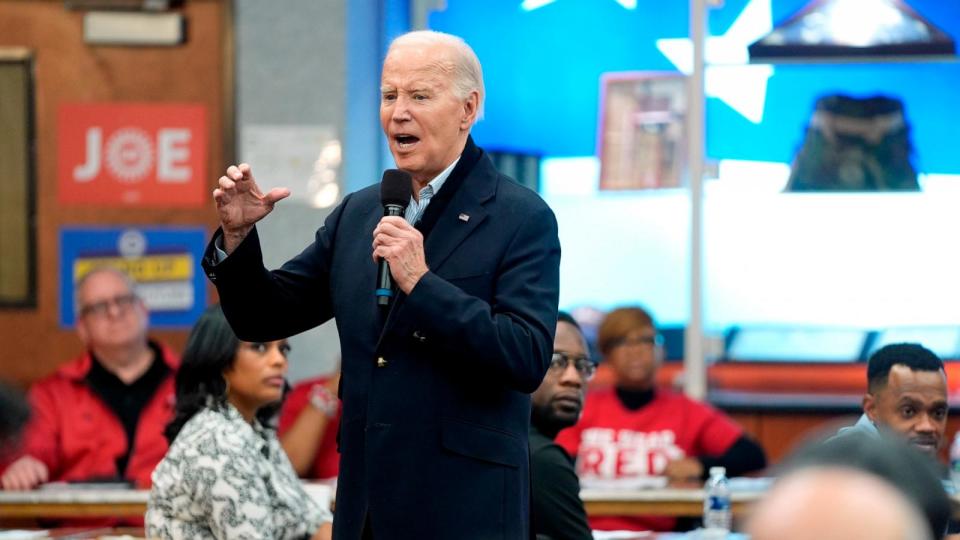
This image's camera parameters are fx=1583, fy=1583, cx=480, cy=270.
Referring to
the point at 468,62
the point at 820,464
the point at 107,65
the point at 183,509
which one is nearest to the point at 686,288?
the point at 107,65

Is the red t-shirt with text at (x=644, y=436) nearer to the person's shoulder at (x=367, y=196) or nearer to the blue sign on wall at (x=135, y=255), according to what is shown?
the blue sign on wall at (x=135, y=255)

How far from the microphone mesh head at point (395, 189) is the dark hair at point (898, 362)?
1.91 m

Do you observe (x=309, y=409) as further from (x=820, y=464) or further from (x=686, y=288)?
(x=820, y=464)

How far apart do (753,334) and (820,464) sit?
20.2 ft

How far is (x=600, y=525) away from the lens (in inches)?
213

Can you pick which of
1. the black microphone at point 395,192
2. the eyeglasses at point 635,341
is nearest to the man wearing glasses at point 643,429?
the eyeglasses at point 635,341

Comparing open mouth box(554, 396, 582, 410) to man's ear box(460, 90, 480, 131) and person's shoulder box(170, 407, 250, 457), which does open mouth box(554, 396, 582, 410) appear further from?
man's ear box(460, 90, 480, 131)

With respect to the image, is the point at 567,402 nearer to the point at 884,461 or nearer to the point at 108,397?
the point at 108,397

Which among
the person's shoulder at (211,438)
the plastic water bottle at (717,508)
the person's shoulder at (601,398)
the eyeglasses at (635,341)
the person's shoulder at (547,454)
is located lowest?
the plastic water bottle at (717,508)

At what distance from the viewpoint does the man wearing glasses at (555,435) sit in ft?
12.4

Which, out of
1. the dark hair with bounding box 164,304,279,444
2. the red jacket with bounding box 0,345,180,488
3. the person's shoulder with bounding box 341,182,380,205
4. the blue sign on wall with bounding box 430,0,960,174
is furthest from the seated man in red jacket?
the person's shoulder with bounding box 341,182,380,205

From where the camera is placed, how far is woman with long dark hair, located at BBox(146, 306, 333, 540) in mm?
3539

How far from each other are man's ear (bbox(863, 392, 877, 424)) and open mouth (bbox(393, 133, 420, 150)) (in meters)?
1.88

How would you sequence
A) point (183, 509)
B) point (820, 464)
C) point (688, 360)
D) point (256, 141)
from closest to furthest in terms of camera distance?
1. point (820, 464)
2. point (183, 509)
3. point (256, 141)
4. point (688, 360)
